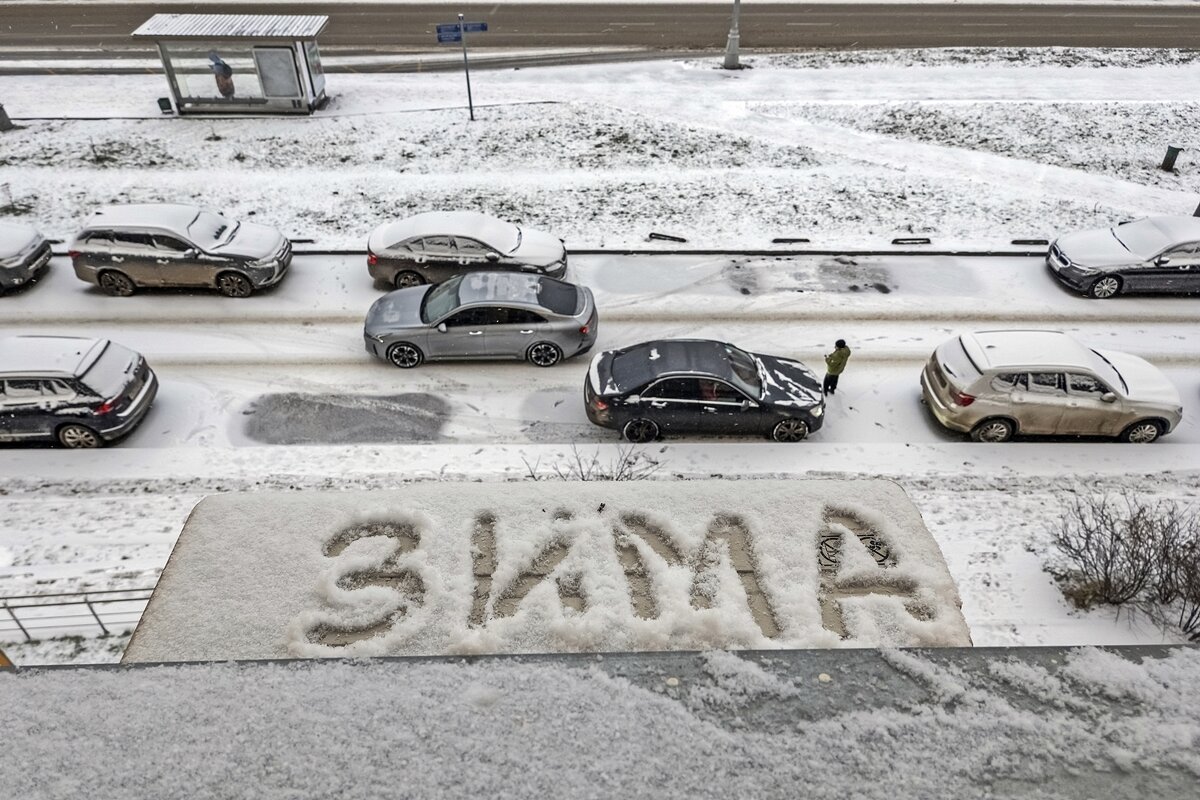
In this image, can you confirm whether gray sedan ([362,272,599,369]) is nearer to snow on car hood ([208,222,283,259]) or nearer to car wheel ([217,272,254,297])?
snow on car hood ([208,222,283,259])

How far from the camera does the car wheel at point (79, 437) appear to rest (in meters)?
11.3

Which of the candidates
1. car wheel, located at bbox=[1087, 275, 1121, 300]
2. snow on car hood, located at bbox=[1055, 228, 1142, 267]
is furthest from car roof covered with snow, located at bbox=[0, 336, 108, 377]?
car wheel, located at bbox=[1087, 275, 1121, 300]

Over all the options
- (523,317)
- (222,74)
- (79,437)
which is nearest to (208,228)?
(79,437)

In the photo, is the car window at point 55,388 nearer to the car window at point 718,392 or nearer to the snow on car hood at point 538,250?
the snow on car hood at point 538,250

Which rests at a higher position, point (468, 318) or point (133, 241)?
point (133, 241)

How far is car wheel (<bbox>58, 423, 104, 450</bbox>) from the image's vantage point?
37.1ft

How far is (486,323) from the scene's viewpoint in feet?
42.9

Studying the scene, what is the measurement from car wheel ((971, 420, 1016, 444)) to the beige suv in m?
0.02

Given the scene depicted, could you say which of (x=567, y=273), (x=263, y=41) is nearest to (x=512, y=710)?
(x=567, y=273)

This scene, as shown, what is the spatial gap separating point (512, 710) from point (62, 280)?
1632 centimetres

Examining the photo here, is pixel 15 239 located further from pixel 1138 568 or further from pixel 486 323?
pixel 1138 568

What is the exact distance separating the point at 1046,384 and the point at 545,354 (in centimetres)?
833

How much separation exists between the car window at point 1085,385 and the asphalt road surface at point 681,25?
80.9 feet

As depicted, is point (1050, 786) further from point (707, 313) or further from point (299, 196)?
point (299, 196)
